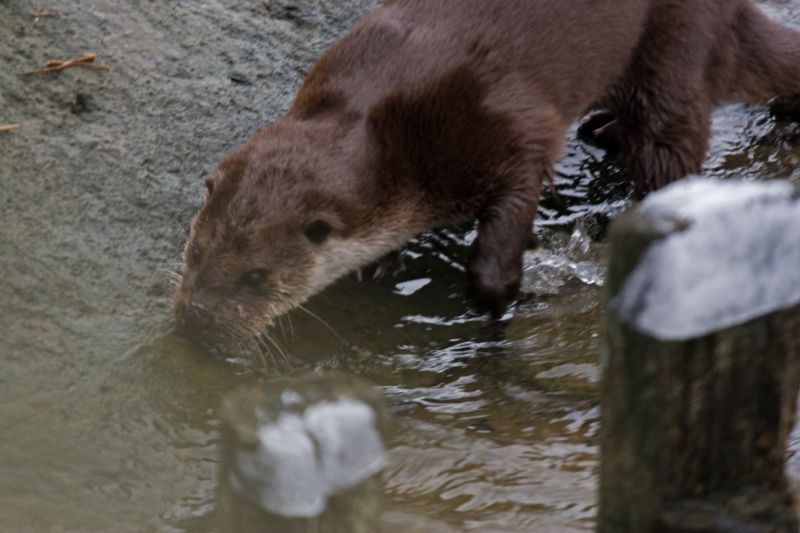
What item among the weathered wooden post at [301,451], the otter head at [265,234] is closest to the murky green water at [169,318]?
the otter head at [265,234]

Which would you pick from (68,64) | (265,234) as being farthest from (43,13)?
(265,234)

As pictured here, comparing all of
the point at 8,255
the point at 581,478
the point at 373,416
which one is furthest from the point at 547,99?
the point at 373,416

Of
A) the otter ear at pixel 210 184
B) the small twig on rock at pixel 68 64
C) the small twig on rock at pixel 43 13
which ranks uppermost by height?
the small twig on rock at pixel 43 13

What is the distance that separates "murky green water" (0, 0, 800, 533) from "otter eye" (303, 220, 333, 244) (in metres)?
0.31

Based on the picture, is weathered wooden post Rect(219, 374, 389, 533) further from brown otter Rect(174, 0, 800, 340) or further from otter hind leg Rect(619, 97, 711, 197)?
otter hind leg Rect(619, 97, 711, 197)

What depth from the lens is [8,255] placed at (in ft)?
9.65

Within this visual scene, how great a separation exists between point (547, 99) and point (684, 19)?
0.56 m

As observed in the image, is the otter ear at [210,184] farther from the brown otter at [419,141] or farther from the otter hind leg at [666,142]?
the otter hind leg at [666,142]

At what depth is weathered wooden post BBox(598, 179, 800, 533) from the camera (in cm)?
134

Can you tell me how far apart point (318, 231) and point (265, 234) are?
15 cm

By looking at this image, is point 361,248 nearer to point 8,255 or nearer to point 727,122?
point 8,255

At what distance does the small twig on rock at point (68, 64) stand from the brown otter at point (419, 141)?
860mm

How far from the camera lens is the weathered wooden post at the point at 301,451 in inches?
51.6

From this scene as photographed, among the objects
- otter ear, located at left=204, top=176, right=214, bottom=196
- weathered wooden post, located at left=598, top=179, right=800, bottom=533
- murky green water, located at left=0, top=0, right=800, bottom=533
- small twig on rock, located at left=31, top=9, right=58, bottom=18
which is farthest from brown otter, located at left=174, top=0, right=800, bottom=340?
weathered wooden post, located at left=598, top=179, right=800, bottom=533
